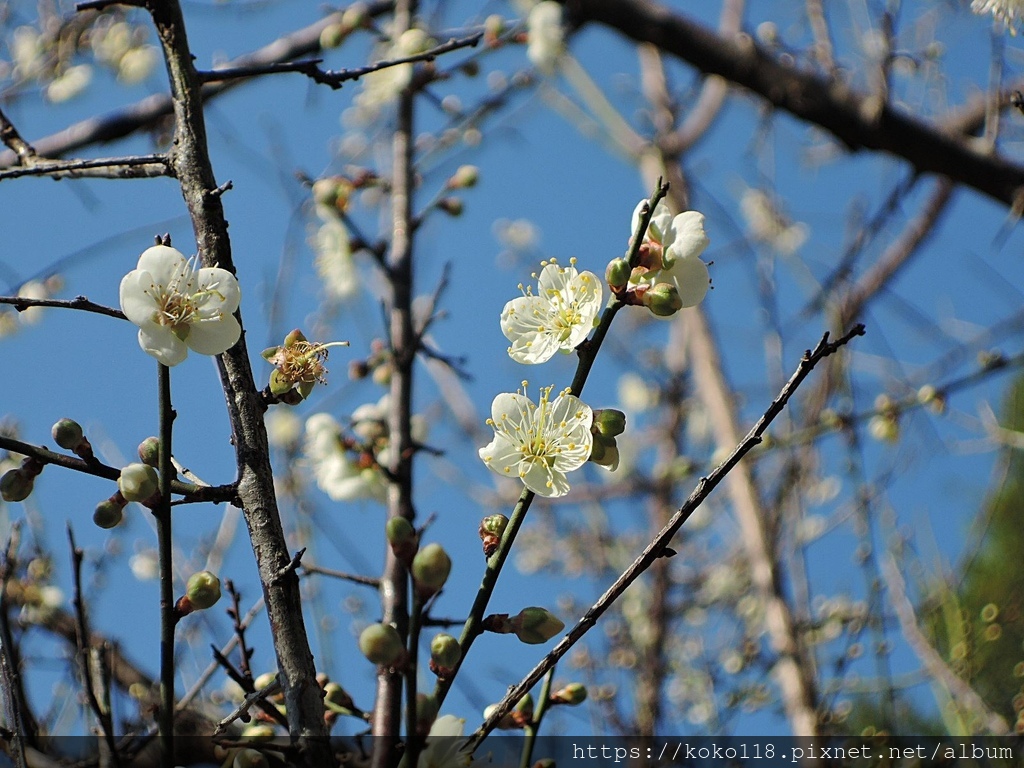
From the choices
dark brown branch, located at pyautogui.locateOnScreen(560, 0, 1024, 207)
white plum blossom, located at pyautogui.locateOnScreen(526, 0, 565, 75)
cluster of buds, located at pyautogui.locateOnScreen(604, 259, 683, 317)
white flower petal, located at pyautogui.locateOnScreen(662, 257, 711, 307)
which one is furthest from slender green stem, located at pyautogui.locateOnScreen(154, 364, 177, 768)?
white plum blossom, located at pyautogui.locateOnScreen(526, 0, 565, 75)

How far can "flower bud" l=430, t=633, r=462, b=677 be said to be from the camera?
790mm

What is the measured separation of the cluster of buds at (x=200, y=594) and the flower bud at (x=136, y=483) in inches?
4.7

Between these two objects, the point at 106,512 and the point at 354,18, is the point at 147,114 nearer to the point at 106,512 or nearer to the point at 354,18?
the point at 354,18

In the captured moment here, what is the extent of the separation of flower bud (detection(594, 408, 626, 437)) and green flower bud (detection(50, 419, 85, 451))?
56cm

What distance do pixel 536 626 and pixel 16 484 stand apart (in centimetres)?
56

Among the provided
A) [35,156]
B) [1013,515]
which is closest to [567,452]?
[35,156]

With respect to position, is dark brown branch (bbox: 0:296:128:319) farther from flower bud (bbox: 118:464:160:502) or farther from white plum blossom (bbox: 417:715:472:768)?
white plum blossom (bbox: 417:715:472:768)

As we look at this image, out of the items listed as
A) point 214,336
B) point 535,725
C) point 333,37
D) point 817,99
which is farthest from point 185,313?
point 817,99

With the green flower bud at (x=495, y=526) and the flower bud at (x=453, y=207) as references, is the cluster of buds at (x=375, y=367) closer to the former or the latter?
the flower bud at (x=453, y=207)

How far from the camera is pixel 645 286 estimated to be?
3.47 ft

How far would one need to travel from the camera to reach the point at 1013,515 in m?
6.26

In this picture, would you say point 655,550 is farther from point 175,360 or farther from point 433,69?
point 433,69

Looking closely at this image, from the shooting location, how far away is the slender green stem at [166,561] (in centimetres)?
76

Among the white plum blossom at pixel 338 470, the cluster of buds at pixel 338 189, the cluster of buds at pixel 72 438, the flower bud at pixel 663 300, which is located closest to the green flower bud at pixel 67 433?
the cluster of buds at pixel 72 438
